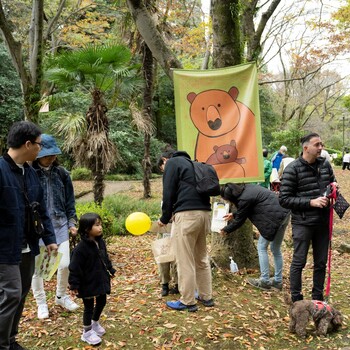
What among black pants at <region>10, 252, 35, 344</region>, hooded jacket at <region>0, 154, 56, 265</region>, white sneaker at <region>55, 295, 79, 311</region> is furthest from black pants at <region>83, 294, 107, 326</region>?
hooded jacket at <region>0, 154, 56, 265</region>

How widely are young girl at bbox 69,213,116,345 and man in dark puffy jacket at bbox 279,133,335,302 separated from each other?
6.97 feet

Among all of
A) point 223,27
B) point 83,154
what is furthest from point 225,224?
point 83,154

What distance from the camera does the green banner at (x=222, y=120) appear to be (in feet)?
17.3

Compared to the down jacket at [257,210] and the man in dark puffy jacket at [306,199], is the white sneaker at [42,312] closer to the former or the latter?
the down jacket at [257,210]

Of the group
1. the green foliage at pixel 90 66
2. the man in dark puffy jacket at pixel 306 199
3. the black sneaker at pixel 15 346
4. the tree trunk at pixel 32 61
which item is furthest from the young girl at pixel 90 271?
the green foliage at pixel 90 66

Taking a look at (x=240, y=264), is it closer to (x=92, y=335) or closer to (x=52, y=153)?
(x=92, y=335)

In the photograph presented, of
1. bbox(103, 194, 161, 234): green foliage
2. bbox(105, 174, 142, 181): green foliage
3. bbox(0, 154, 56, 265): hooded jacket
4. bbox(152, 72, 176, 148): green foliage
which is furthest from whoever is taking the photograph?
bbox(152, 72, 176, 148): green foliage

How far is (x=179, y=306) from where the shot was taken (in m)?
4.39

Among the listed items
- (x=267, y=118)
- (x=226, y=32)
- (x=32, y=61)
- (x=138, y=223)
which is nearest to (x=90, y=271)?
(x=138, y=223)

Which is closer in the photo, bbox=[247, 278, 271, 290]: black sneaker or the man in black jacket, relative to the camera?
the man in black jacket

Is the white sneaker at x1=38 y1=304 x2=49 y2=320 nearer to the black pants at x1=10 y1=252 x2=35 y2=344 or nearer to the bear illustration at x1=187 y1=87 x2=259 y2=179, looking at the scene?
the black pants at x1=10 y1=252 x2=35 y2=344

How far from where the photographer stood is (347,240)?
31.6 ft

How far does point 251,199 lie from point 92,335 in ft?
8.12

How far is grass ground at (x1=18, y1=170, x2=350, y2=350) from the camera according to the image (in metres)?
3.79
